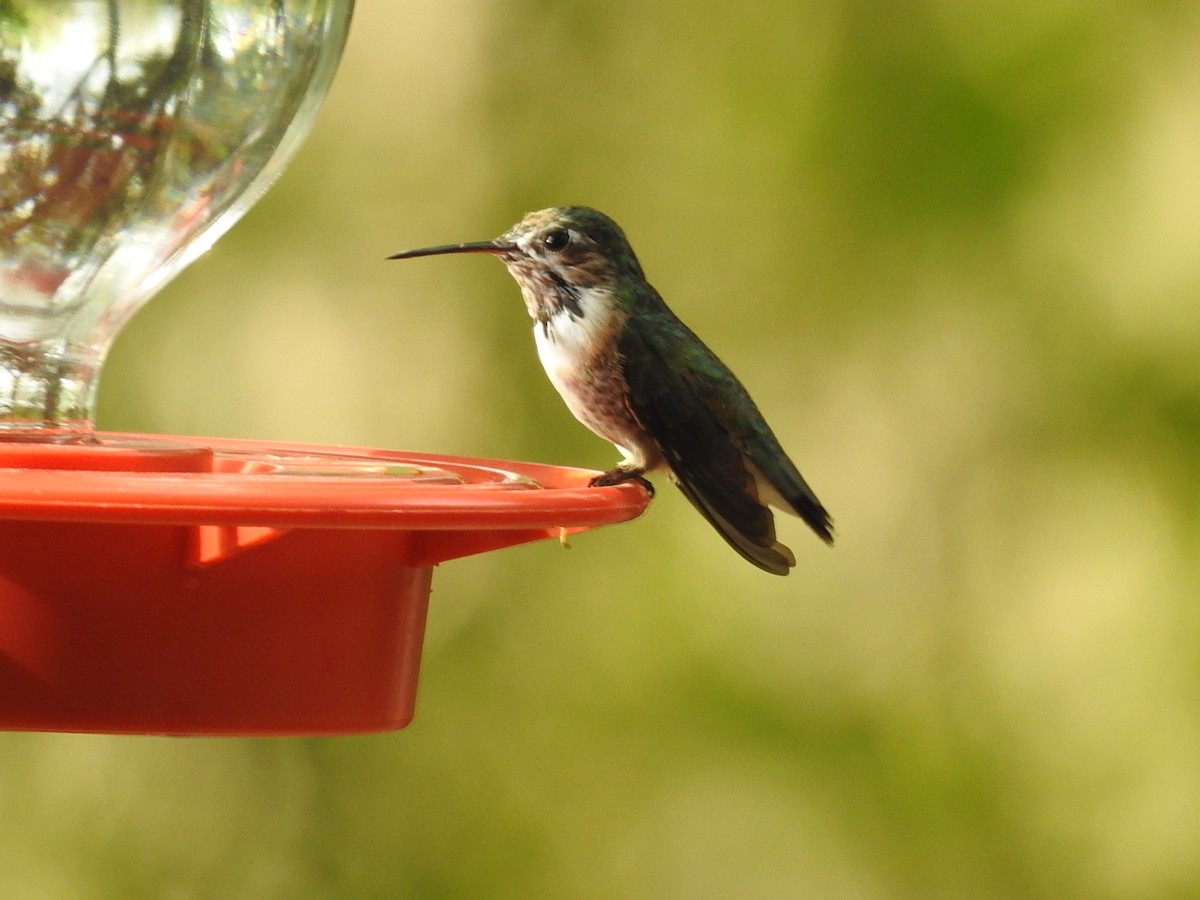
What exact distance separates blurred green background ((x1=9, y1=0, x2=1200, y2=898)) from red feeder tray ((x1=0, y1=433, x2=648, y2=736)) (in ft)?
8.91

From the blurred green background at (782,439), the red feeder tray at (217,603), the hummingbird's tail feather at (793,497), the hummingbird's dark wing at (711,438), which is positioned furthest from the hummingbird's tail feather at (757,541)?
the blurred green background at (782,439)

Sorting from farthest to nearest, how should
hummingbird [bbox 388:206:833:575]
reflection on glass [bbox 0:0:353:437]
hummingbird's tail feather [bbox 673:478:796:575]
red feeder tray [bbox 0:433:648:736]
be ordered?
hummingbird [bbox 388:206:833:575], hummingbird's tail feather [bbox 673:478:796:575], reflection on glass [bbox 0:0:353:437], red feeder tray [bbox 0:433:648:736]

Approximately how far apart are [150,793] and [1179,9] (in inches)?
128

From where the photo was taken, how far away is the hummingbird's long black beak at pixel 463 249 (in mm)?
2736

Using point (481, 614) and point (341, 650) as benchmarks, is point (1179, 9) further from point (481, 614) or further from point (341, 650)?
point (341, 650)

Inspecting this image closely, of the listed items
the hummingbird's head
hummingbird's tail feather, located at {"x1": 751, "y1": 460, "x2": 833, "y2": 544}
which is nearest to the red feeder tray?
the hummingbird's head

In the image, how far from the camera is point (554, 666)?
4305mm

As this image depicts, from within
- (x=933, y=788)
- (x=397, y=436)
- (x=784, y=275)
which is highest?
(x=784, y=275)

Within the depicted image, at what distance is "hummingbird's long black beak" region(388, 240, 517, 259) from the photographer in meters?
2.74

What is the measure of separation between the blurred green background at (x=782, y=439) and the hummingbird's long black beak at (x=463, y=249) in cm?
117

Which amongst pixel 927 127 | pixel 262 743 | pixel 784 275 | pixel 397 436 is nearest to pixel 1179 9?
pixel 927 127

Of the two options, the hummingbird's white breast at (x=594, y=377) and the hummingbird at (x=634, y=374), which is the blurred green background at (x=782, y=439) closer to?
the hummingbird at (x=634, y=374)

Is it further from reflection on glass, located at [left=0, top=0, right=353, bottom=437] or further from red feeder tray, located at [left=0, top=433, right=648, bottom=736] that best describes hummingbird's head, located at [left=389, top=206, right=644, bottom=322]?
red feeder tray, located at [left=0, top=433, right=648, bottom=736]

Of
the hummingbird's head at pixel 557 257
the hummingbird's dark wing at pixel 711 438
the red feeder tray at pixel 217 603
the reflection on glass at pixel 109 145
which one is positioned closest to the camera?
the red feeder tray at pixel 217 603
